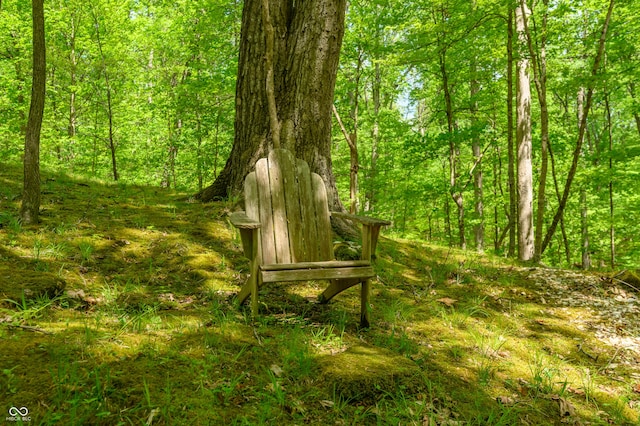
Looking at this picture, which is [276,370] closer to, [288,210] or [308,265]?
[308,265]

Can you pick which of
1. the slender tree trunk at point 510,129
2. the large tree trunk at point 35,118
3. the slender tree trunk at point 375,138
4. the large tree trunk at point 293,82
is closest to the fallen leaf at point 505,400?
the large tree trunk at point 293,82

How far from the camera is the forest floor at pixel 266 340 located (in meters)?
→ 1.62

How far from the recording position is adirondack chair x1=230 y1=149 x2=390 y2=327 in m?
2.47

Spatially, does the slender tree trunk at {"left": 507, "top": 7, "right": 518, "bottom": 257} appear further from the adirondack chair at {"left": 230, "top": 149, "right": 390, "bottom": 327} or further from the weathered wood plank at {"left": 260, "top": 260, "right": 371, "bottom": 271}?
the weathered wood plank at {"left": 260, "top": 260, "right": 371, "bottom": 271}

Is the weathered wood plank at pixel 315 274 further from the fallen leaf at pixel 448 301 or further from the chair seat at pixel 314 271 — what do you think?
the fallen leaf at pixel 448 301

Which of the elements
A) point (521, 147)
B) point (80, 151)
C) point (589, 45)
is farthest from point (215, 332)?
point (80, 151)

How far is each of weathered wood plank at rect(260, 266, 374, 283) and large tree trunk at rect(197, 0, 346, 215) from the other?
1.99 m

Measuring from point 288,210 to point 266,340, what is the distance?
101cm

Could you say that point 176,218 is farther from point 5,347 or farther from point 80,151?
point 80,151

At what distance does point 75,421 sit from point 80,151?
13.1 m

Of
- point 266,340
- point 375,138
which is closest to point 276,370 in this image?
point 266,340

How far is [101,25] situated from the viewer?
389 inches

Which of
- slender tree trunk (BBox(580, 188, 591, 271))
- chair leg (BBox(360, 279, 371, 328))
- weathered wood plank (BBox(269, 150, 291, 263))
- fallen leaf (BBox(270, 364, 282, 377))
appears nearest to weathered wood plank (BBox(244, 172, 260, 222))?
weathered wood plank (BBox(269, 150, 291, 263))

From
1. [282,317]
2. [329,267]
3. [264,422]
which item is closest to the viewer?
[264,422]
